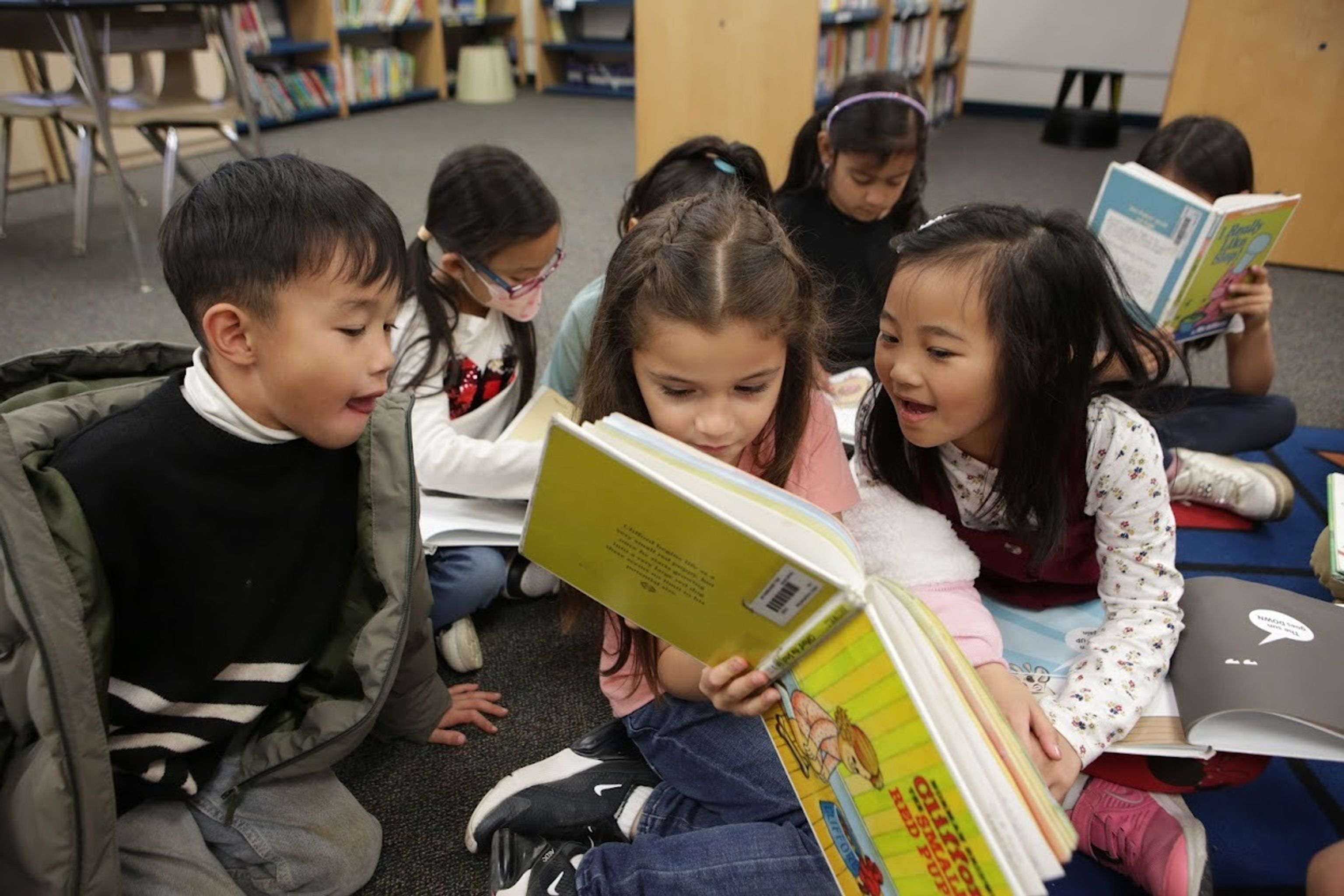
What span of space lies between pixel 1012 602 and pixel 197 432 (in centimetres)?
94

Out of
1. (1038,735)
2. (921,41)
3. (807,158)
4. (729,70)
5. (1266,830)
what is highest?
(921,41)

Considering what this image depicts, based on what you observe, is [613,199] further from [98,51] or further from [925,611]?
[925,611]

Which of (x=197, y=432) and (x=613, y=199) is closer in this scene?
(x=197, y=432)

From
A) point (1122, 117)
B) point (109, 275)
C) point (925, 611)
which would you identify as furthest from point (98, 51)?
point (1122, 117)

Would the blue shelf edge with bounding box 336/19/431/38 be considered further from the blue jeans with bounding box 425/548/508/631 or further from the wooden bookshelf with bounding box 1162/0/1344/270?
the blue jeans with bounding box 425/548/508/631

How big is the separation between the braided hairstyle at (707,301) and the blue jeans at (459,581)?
38cm

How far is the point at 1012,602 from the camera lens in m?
1.09

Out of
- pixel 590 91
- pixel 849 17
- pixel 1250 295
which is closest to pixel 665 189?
pixel 1250 295

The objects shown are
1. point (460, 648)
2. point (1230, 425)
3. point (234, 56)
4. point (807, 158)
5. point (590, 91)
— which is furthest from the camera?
point (590, 91)

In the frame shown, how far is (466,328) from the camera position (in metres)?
1.30

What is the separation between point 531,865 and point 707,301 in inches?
24.8

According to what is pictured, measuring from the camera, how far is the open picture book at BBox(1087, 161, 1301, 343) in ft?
4.52

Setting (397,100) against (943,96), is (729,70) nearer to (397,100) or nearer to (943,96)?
(943,96)

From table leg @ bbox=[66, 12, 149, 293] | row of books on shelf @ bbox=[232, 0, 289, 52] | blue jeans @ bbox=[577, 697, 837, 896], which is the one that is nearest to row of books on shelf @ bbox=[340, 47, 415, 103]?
row of books on shelf @ bbox=[232, 0, 289, 52]
